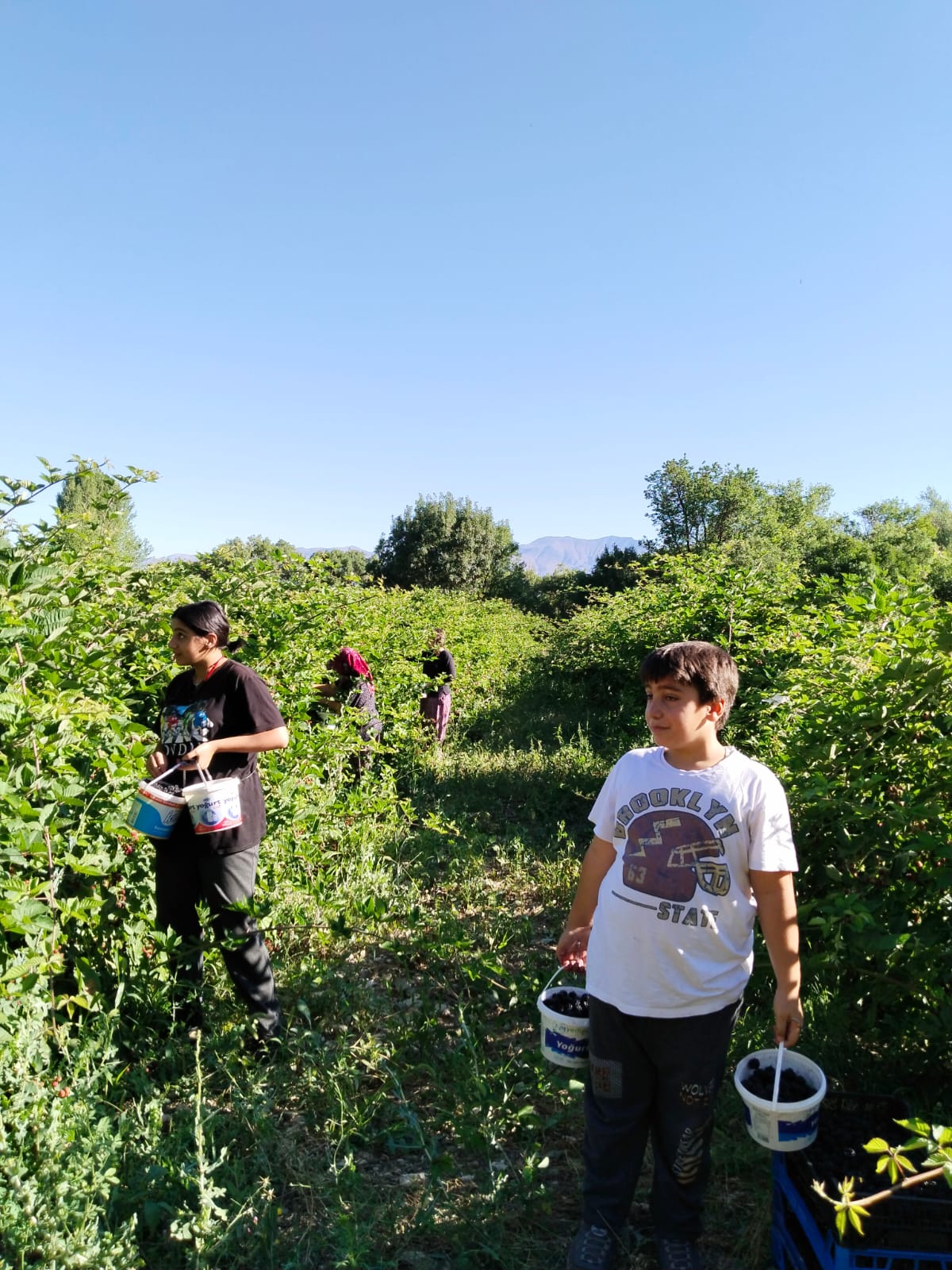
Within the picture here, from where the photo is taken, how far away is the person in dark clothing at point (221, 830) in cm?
291

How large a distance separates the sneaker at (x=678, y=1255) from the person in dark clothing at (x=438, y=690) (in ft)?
21.4

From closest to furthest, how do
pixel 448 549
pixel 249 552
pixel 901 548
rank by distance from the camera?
1. pixel 249 552
2. pixel 901 548
3. pixel 448 549

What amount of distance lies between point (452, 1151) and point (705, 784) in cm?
159

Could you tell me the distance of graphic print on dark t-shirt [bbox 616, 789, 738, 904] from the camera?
1947 mm

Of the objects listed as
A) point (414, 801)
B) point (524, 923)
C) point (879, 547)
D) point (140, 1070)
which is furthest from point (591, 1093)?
point (879, 547)

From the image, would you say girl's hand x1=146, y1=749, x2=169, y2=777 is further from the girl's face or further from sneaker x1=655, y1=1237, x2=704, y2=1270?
sneaker x1=655, y1=1237, x2=704, y2=1270

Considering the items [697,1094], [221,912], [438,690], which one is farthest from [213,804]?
[438,690]

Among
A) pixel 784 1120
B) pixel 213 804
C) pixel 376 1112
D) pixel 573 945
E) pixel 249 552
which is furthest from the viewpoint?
pixel 249 552

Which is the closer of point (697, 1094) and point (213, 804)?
point (697, 1094)

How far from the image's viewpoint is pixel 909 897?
2.30 meters

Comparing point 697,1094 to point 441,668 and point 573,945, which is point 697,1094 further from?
point 441,668

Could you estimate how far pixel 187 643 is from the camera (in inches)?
116

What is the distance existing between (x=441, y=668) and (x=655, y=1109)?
672 cm

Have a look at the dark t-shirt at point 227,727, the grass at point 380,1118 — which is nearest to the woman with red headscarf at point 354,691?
the grass at point 380,1118
